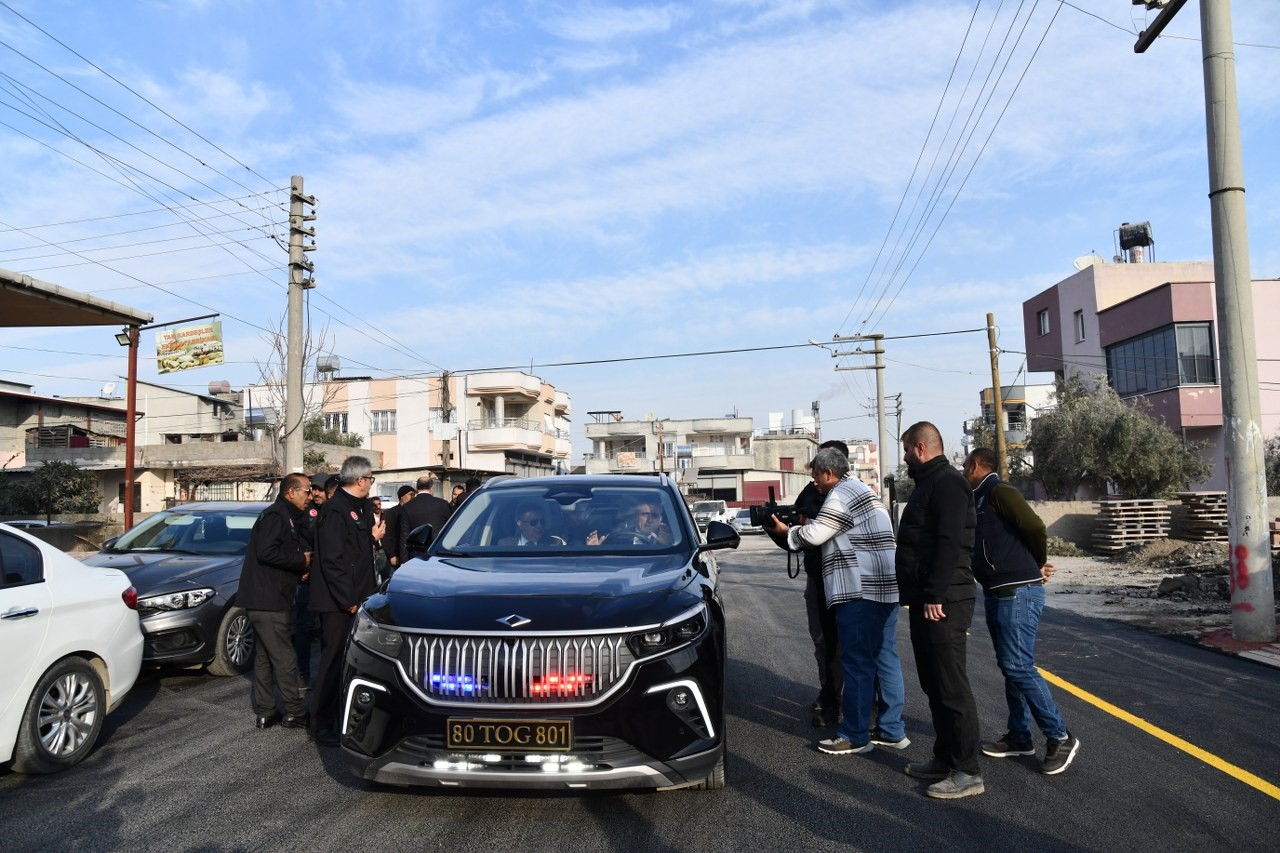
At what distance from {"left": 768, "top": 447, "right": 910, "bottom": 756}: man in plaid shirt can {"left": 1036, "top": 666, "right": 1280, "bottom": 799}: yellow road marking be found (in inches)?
62.4

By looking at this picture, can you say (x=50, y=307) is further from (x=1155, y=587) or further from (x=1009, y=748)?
(x=1155, y=587)

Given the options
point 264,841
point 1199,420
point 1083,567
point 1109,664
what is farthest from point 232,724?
point 1199,420

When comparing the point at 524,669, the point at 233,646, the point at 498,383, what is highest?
the point at 498,383

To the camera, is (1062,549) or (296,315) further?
(1062,549)

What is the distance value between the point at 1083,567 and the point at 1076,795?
1647 cm

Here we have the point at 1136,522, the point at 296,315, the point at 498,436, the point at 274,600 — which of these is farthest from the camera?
the point at 498,436

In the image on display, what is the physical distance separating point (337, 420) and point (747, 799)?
55.4m

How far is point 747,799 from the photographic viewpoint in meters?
4.70

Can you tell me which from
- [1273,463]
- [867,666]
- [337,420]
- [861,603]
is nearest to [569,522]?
[861,603]

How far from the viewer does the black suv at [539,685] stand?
4.04 meters

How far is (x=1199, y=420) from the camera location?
94.5 ft

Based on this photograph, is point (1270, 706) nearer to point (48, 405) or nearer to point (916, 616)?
point (916, 616)

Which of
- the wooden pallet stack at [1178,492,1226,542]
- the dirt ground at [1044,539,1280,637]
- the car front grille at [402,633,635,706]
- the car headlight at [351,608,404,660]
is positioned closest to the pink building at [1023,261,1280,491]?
the wooden pallet stack at [1178,492,1226,542]

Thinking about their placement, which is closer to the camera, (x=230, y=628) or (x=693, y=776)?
(x=693, y=776)
